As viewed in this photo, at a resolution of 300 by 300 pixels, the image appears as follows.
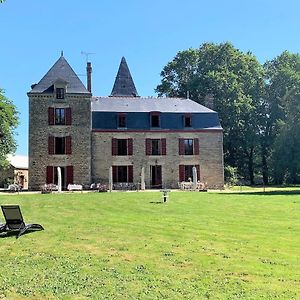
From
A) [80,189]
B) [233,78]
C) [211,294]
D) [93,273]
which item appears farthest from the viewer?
[233,78]

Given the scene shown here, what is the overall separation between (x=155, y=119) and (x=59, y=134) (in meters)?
7.20

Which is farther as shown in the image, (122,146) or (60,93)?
(122,146)

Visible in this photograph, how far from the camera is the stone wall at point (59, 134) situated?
3281 centimetres

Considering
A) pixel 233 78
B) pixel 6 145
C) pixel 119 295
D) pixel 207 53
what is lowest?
pixel 119 295

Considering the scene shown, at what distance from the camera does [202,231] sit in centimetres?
1022

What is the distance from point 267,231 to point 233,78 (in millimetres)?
36902

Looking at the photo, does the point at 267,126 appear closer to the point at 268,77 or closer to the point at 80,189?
the point at 268,77

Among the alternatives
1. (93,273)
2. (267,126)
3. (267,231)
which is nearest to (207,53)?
(267,126)

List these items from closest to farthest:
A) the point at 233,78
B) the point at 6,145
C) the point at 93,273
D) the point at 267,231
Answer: the point at 93,273, the point at 267,231, the point at 6,145, the point at 233,78

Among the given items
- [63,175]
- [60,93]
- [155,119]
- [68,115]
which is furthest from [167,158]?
[60,93]

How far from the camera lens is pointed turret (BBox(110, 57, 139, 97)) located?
46.9 meters

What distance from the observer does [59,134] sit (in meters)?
33.2

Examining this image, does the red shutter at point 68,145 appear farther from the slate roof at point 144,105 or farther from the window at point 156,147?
the window at point 156,147

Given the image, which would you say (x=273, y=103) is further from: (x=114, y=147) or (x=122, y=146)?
(x=114, y=147)
